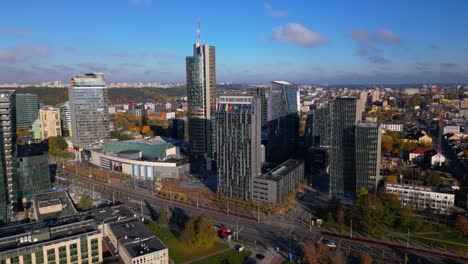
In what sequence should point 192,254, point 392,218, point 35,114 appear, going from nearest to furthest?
point 192,254, point 392,218, point 35,114

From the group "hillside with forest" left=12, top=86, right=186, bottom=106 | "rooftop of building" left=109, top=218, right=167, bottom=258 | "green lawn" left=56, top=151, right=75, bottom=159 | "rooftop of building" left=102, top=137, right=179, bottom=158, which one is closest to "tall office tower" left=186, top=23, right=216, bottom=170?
"rooftop of building" left=102, top=137, right=179, bottom=158

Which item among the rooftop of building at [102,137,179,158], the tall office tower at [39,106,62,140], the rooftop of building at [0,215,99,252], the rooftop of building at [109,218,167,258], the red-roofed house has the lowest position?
the rooftop of building at [109,218,167,258]

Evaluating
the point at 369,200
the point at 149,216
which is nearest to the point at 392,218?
the point at 369,200

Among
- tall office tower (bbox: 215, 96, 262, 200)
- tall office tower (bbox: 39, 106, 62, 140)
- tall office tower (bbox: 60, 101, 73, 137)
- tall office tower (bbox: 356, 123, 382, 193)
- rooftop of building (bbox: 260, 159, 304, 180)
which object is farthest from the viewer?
tall office tower (bbox: 60, 101, 73, 137)

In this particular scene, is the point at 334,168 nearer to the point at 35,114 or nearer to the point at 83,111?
the point at 83,111

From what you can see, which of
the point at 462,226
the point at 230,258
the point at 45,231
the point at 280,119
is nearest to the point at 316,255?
the point at 230,258

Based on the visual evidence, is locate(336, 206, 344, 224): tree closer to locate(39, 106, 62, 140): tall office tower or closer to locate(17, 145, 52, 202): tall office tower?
locate(17, 145, 52, 202): tall office tower
